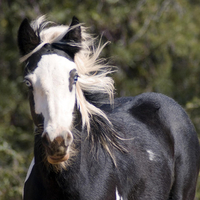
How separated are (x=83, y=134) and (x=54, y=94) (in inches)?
21.9

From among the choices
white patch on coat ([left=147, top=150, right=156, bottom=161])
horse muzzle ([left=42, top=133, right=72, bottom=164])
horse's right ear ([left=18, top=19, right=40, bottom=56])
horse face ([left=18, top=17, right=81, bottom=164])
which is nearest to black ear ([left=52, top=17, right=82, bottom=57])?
horse face ([left=18, top=17, right=81, bottom=164])

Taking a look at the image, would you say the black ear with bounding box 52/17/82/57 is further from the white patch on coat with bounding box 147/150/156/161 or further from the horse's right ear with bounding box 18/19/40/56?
the white patch on coat with bounding box 147/150/156/161

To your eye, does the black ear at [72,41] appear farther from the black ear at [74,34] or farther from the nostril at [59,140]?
the nostril at [59,140]

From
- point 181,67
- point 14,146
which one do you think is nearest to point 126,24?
point 181,67

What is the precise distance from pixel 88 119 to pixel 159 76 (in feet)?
18.6

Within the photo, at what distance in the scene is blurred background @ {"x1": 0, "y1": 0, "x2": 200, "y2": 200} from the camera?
7.30 meters

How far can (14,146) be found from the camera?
7.39m

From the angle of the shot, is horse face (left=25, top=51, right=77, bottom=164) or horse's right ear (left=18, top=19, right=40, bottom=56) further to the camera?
horse's right ear (left=18, top=19, right=40, bottom=56)

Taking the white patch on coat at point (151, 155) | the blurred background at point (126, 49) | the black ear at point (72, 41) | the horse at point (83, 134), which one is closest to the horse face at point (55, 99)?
the horse at point (83, 134)

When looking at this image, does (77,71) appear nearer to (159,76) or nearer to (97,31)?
(97,31)

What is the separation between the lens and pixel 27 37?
296 cm

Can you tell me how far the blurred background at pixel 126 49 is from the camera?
730cm

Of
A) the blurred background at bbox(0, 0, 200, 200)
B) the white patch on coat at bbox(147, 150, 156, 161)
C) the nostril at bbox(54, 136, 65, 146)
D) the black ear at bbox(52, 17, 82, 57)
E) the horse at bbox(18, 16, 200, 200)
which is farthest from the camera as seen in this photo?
the blurred background at bbox(0, 0, 200, 200)

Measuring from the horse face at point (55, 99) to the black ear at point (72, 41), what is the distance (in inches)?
5.9
